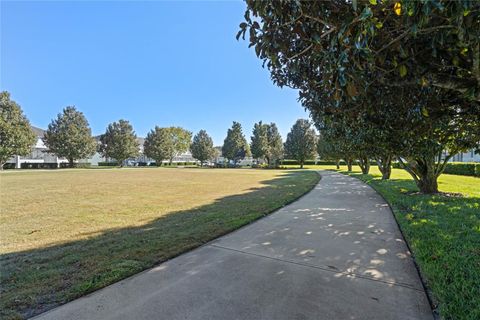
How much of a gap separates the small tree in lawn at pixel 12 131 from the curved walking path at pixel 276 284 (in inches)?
1712

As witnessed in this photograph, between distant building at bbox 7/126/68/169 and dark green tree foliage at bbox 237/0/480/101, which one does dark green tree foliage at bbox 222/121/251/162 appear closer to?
distant building at bbox 7/126/68/169

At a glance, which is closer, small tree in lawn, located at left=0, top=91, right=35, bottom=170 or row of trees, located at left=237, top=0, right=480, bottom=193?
row of trees, located at left=237, top=0, right=480, bottom=193

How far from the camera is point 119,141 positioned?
5112 centimetres

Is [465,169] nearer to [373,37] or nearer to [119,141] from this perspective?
[373,37]

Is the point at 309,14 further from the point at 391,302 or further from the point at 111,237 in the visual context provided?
the point at 111,237

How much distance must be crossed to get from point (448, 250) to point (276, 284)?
2.89 metres

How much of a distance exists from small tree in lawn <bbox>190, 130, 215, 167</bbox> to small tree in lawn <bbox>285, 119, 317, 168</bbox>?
22.0 m

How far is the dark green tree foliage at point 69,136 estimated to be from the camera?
44856 millimetres

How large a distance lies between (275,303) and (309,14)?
2.96 meters

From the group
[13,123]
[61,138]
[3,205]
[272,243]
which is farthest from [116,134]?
[272,243]

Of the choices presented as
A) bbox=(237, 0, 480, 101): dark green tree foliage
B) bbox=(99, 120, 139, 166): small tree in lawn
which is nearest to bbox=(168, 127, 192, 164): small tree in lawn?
bbox=(99, 120, 139, 166): small tree in lawn

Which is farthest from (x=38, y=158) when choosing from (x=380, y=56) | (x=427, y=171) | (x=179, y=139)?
(x=380, y=56)

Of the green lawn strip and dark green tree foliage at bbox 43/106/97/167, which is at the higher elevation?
dark green tree foliage at bbox 43/106/97/167

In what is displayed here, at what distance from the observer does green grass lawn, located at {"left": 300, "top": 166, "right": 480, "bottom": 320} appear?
2557 mm
